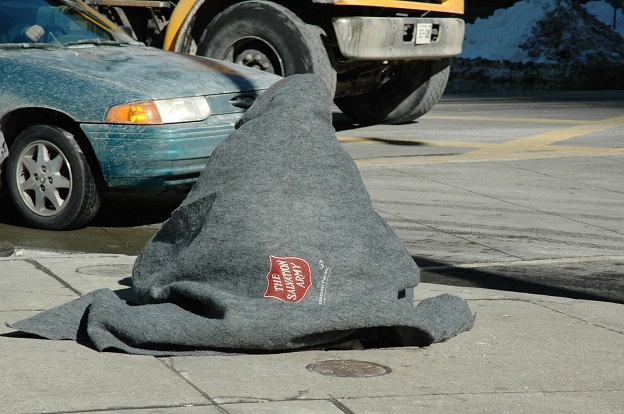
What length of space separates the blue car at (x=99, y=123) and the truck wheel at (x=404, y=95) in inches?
207

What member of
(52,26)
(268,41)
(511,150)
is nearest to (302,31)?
(268,41)

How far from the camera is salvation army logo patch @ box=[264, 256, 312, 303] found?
463cm

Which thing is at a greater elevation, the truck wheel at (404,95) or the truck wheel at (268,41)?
the truck wheel at (268,41)

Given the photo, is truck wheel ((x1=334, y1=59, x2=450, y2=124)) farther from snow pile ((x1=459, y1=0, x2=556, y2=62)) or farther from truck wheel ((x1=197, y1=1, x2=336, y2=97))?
snow pile ((x1=459, y1=0, x2=556, y2=62))

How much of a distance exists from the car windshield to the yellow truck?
2313 mm

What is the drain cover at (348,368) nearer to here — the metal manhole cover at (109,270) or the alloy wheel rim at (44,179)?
the metal manhole cover at (109,270)

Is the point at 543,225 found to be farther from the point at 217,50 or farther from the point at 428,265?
the point at 217,50

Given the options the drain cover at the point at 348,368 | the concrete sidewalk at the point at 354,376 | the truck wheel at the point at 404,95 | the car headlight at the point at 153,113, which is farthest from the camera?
the truck wheel at the point at 404,95

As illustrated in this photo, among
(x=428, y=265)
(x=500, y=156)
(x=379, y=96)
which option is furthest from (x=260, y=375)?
(x=379, y=96)

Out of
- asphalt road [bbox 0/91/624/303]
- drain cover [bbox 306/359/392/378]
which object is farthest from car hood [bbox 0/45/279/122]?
drain cover [bbox 306/359/392/378]

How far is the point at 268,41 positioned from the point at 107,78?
376cm

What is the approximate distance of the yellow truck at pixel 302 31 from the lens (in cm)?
1091

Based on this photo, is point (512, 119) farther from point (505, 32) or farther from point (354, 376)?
point (354, 376)

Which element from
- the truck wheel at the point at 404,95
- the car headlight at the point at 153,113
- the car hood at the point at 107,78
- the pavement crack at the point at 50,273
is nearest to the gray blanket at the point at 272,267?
the pavement crack at the point at 50,273
